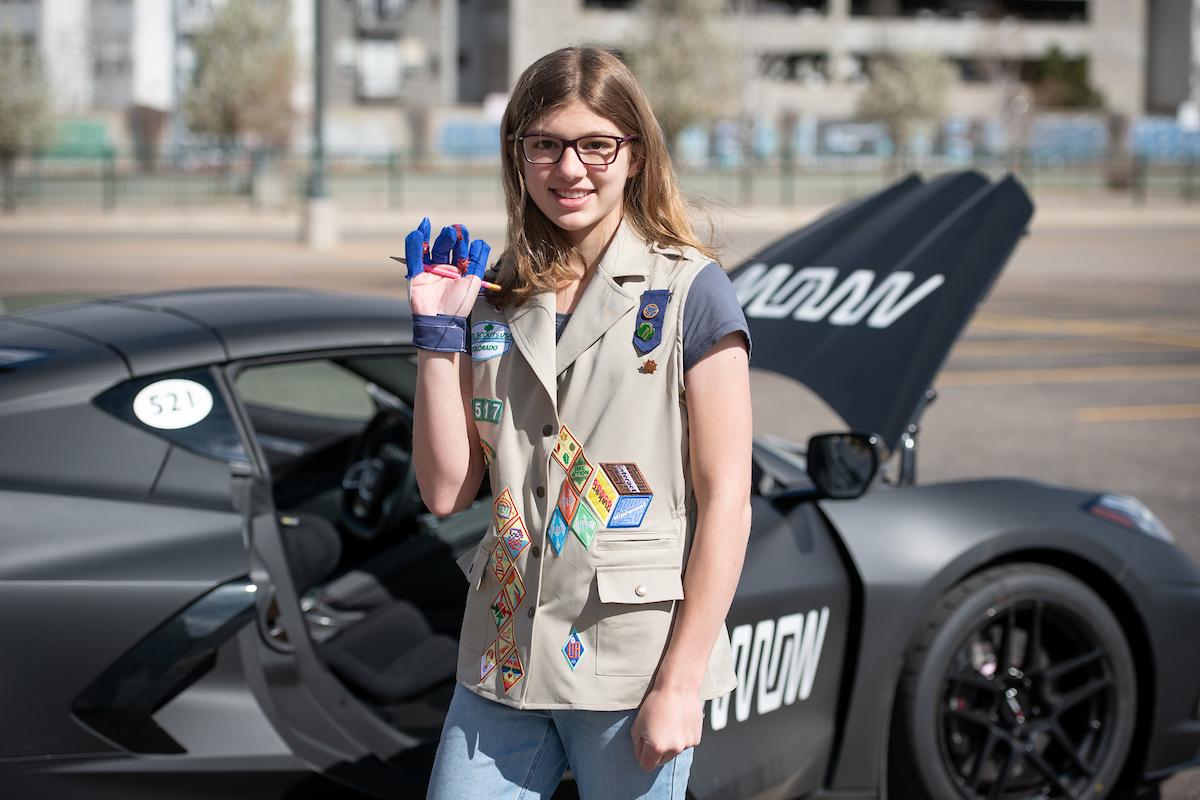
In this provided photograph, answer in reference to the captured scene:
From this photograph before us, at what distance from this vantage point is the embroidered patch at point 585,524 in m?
1.93

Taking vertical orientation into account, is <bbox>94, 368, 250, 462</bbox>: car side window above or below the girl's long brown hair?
below

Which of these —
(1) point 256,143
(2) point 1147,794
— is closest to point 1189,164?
(1) point 256,143

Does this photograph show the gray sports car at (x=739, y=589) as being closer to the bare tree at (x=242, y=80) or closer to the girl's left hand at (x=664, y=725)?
the girl's left hand at (x=664, y=725)

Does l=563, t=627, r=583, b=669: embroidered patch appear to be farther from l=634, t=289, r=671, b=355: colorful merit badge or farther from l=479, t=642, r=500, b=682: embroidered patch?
l=634, t=289, r=671, b=355: colorful merit badge

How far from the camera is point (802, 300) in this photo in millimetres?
3564

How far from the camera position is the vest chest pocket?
1.92 meters

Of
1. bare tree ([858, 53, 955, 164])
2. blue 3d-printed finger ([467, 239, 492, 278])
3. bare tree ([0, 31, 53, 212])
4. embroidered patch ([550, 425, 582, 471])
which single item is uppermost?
bare tree ([858, 53, 955, 164])

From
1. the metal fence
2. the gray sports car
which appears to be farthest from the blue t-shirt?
the metal fence

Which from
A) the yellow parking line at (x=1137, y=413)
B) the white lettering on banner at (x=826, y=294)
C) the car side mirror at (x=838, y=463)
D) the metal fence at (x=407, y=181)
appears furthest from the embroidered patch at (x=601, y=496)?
the metal fence at (x=407, y=181)

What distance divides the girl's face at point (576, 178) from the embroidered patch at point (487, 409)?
28cm

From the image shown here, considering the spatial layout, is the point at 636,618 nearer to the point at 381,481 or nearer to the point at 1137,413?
the point at 381,481

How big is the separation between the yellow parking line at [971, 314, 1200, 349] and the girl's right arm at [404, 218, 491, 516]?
453 inches

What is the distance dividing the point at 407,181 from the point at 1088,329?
789 inches

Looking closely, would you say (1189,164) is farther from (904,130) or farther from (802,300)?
(802,300)
